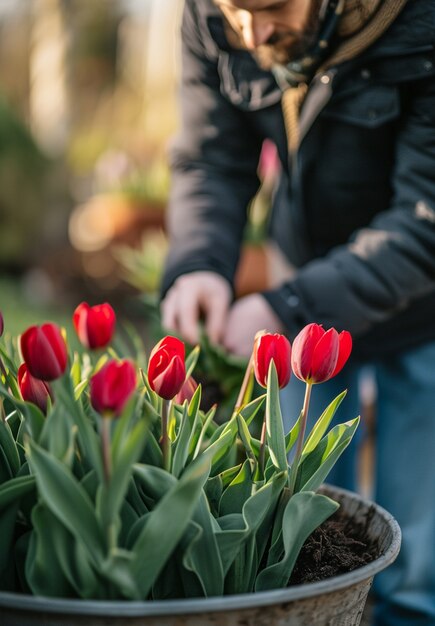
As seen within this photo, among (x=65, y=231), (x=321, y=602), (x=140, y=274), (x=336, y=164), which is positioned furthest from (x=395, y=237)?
(x=65, y=231)

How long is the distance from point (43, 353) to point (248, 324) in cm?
76

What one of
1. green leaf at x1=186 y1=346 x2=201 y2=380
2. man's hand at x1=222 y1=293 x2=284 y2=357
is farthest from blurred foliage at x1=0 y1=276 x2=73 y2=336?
green leaf at x1=186 y1=346 x2=201 y2=380

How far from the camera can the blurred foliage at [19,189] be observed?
746 centimetres

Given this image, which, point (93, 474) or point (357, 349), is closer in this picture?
point (93, 474)

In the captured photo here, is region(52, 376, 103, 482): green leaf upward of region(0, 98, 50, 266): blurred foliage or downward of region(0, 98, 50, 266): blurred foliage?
upward

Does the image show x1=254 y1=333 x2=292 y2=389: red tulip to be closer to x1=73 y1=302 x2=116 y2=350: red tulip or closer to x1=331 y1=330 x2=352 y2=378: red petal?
x1=331 y1=330 x2=352 y2=378: red petal

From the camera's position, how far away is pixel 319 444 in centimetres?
103

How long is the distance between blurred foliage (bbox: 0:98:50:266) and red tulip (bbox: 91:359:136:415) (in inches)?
270

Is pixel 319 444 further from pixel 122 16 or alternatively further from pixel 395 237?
pixel 122 16

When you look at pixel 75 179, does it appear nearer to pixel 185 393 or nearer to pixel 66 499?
pixel 185 393

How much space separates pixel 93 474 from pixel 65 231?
23.5 ft

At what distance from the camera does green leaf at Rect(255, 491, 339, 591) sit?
919mm

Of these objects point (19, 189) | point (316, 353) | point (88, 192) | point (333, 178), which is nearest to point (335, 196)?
point (333, 178)

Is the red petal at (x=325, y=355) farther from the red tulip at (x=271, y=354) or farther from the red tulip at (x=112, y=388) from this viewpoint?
the red tulip at (x=112, y=388)
